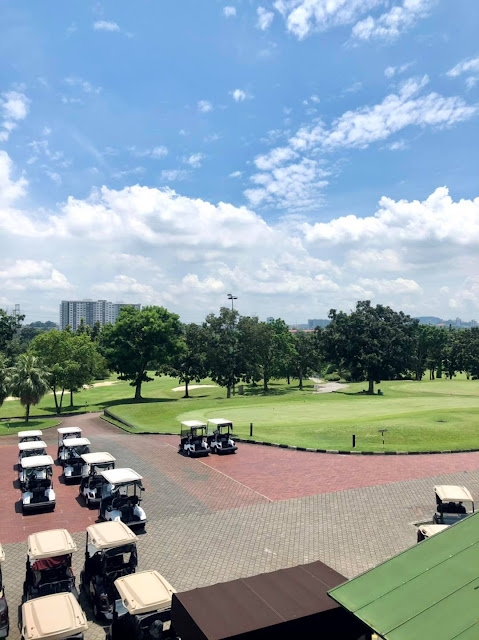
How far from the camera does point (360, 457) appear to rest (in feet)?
90.4

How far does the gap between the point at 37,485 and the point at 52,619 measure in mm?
12800

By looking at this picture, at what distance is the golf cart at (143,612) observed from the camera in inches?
404

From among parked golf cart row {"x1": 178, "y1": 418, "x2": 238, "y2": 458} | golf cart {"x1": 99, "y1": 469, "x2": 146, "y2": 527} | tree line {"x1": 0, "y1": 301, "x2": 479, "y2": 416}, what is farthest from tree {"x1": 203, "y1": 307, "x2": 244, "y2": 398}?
golf cart {"x1": 99, "y1": 469, "x2": 146, "y2": 527}

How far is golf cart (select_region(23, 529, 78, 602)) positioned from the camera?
1266 centimetres

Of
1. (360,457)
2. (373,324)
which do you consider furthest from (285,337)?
(360,457)

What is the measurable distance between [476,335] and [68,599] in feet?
332

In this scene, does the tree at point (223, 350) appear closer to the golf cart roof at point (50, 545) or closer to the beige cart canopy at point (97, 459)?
the beige cart canopy at point (97, 459)

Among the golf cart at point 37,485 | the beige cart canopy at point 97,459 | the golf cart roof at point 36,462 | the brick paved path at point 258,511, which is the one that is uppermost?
the beige cart canopy at point 97,459

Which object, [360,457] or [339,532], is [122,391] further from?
[339,532]

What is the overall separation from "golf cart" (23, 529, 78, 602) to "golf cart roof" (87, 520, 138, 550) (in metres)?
0.63

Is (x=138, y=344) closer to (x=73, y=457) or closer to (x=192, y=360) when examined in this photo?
(x=192, y=360)

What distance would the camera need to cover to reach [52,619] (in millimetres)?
9922

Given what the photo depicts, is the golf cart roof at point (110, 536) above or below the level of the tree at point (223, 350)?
below

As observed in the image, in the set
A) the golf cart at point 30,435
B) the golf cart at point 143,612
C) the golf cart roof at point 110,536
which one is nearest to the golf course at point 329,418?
the golf cart at point 30,435
